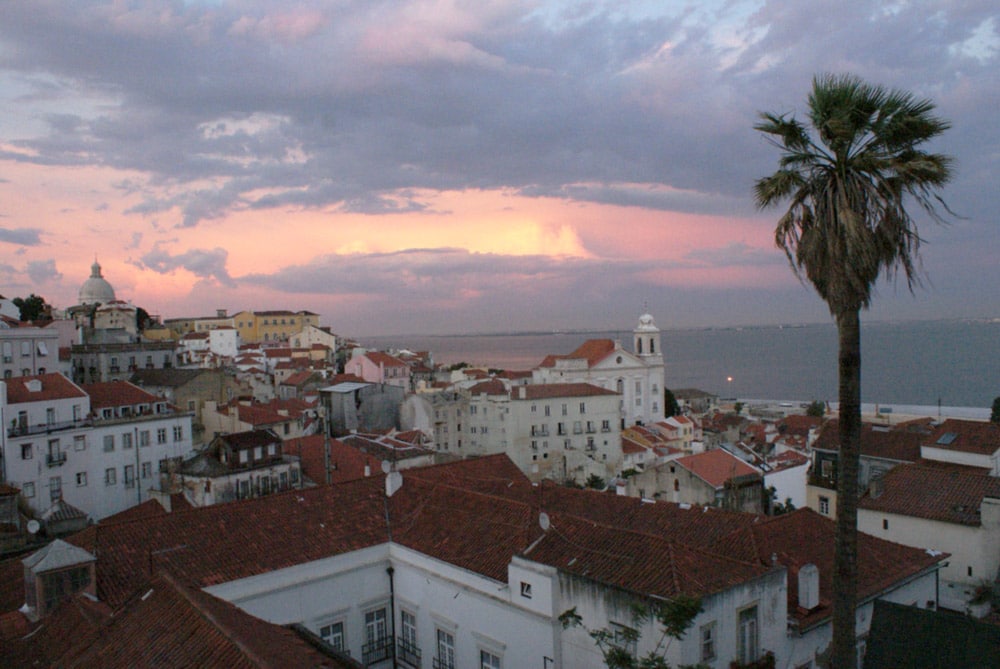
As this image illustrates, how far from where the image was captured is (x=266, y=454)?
3334 cm

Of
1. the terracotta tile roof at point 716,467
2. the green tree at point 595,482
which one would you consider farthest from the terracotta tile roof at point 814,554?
the green tree at point 595,482

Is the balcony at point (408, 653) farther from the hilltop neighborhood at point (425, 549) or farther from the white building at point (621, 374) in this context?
the white building at point (621, 374)

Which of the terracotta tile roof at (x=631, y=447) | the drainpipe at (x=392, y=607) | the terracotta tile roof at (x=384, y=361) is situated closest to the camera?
the drainpipe at (x=392, y=607)

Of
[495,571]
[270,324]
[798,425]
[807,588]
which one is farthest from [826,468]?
[270,324]

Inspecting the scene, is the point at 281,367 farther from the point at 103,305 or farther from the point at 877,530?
the point at 877,530

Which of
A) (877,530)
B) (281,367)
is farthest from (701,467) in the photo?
(281,367)

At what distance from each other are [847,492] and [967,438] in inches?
1072

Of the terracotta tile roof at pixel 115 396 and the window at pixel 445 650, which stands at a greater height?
the terracotta tile roof at pixel 115 396

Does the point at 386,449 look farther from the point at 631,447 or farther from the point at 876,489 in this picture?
the point at 631,447

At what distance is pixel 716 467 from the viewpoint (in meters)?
34.6

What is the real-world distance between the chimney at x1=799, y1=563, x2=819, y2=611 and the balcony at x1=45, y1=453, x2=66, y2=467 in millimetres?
33101

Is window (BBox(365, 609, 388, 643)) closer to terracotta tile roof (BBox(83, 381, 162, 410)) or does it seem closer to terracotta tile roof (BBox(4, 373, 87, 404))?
terracotta tile roof (BBox(4, 373, 87, 404))

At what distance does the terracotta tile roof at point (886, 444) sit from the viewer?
110 ft

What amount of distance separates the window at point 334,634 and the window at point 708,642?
9.03m
